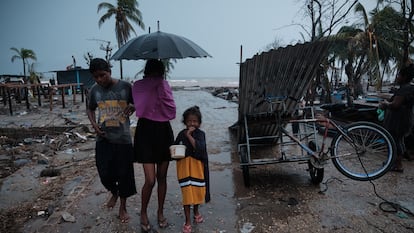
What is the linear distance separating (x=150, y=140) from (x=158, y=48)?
3.12ft

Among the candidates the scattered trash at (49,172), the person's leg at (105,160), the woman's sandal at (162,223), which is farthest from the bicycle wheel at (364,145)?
the scattered trash at (49,172)

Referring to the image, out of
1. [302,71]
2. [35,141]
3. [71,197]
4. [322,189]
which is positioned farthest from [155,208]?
[35,141]

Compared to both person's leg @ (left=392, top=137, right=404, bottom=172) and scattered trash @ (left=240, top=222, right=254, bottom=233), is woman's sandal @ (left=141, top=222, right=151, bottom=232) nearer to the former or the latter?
scattered trash @ (left=240, top=222, right=254, bottom=233)

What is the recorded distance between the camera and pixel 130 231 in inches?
122

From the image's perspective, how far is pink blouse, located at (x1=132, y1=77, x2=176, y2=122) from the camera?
2.87m

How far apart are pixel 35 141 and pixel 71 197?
15.7 feet

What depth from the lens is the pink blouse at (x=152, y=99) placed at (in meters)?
2.87

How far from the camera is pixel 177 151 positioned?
2.89 metres

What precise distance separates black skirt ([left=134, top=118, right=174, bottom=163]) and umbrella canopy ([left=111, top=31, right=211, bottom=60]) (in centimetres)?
68

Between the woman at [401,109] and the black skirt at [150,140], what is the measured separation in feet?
12.6

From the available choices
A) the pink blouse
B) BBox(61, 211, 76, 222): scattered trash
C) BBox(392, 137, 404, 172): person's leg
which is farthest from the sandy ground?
the pink blouse

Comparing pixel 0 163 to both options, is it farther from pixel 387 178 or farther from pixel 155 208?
pixel 387 178

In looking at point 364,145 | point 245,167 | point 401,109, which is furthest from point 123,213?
point 401,109

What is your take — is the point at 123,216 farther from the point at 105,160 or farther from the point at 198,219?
the point at 198,219
